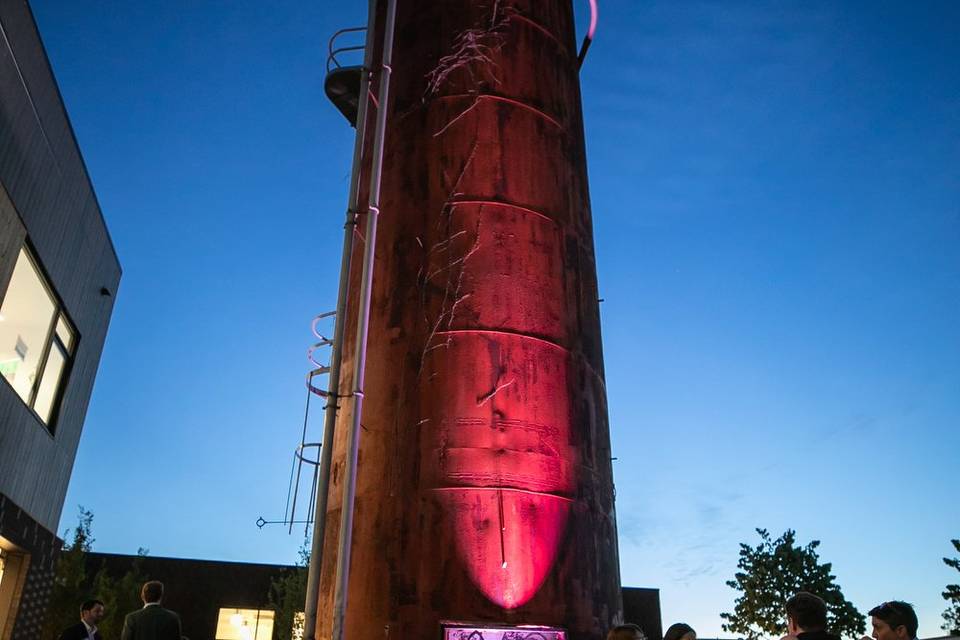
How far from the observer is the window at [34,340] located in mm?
13359

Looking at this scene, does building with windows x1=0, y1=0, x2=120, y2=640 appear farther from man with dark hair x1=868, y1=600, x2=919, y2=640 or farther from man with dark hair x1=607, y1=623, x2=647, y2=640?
man with dark hair x1=868, y1=600, x2=919, y2=640

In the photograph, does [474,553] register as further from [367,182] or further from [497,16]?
[497,16]

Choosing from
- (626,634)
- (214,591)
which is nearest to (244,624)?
(214,591)

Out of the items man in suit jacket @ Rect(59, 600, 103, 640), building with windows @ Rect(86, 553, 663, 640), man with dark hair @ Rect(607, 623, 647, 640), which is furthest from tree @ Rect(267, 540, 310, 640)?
man with dark hair @ Rect(607, 623, 647, 640)

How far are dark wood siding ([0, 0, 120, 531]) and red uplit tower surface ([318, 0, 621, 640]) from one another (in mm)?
6101

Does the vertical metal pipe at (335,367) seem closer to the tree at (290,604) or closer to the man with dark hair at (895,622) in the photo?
the man with dark hair at (895,622)

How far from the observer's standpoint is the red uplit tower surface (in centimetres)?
773

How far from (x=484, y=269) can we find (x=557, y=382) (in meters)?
1.46

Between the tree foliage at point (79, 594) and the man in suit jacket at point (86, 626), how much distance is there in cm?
1311

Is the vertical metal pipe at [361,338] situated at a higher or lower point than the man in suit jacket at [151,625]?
higher

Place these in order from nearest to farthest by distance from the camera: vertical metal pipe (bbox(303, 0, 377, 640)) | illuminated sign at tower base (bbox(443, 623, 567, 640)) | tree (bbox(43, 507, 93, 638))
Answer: illuminated sign at tower base (bbox(443, 623, 567, 640)) < vertical metal pipe (bbox(303, 0, 377, 640)) < tree (bbox(43, 507, 93, 638))

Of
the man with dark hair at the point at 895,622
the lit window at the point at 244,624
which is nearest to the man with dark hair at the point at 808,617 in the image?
the man with dark hair at the point at 895,622

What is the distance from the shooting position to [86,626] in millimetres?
8727

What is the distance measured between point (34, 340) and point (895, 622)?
47.0ft
